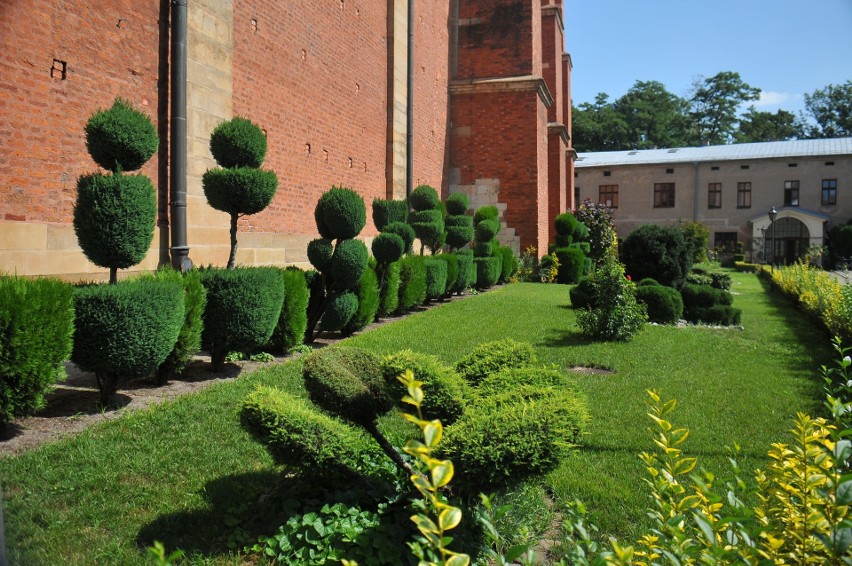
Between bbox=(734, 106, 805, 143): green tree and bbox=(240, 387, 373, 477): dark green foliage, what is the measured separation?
62235 mm

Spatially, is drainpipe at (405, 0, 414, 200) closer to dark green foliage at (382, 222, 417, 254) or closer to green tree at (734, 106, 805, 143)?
dark green foliage at (382, 222, 417, 254)

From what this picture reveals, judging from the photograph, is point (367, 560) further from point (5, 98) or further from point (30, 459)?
point (5, 98)

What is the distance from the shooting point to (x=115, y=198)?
5125 mm

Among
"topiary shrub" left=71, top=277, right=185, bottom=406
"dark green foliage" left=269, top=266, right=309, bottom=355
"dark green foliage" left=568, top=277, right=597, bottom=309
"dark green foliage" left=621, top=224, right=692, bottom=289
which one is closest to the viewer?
"topiary shrub" left=71, top=277, right=185, bottom=406

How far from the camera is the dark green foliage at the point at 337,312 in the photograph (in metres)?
8.12

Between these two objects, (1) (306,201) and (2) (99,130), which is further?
(1) (306,201)

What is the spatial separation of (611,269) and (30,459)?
7.32m

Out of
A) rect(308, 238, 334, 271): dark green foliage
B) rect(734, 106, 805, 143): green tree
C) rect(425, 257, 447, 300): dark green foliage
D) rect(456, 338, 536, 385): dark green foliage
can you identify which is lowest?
rect(456, 338, 536, 385): dark green foliage

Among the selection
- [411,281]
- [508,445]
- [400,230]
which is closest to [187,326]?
[508,445]

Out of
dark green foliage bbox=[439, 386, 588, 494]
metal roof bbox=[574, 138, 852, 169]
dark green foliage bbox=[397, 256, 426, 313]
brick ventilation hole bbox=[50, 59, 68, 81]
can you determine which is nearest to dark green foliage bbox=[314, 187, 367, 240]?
dark green foliage bbox=[397, 256, 426, 313]

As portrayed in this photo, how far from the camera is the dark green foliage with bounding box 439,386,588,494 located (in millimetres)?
2393

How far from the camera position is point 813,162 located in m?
39.0

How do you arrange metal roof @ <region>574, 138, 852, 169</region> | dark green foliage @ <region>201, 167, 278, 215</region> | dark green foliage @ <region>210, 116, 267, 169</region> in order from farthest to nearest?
metal roof @ <region>574, 138, 852, 169</region>, dark green foliage @ <region>210, 116, 267, 169</region>, dark green foliage @ <region>201, 167, 278, 215</region>

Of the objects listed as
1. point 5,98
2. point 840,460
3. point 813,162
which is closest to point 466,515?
point 840,460
